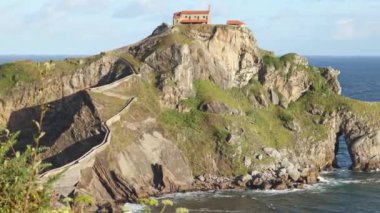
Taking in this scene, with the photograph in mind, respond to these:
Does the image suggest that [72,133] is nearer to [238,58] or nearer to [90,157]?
[90,157]

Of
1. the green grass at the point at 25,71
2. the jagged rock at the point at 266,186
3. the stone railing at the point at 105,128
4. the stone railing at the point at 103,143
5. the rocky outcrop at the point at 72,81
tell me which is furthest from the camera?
the green grass at the point at 25,71

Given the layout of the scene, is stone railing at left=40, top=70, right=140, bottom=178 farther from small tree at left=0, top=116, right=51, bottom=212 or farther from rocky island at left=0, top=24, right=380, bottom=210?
small tree at left=0, top=116, right=51, bottom=212

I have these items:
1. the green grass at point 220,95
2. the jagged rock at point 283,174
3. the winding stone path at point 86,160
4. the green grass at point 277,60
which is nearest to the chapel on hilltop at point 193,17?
the green grass at point 277,60

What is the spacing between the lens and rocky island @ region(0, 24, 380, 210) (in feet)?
303

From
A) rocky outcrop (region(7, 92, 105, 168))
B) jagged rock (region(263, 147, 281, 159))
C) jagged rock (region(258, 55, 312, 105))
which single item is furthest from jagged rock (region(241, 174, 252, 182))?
jagged rock (region(258, 55, 312, 105))

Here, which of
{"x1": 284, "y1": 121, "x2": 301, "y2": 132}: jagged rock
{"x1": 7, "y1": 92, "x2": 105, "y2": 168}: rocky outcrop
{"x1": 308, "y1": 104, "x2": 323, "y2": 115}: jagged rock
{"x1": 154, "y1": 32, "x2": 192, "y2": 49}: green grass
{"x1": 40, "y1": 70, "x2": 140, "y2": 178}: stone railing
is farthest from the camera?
{"x1": 308, "y1": 104, "x2": 323, "y2": 115}: jagged rock

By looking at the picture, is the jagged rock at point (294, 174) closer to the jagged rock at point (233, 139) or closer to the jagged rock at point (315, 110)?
the jagged rock at point (233, 139)

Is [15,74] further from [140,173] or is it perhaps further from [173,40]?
[140,173]

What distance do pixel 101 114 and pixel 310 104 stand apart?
157 ft

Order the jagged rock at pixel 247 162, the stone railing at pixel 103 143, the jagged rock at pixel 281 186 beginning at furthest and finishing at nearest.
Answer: the jagged rock at pixel 247 162, the jagged rock at pixel 281 186, the stone railing at pixel 103 143

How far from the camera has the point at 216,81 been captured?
4560 inches

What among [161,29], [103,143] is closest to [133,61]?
[161,29]

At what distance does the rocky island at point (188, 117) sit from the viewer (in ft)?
303

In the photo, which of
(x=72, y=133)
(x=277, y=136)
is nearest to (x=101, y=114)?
(x=72, y=133)
